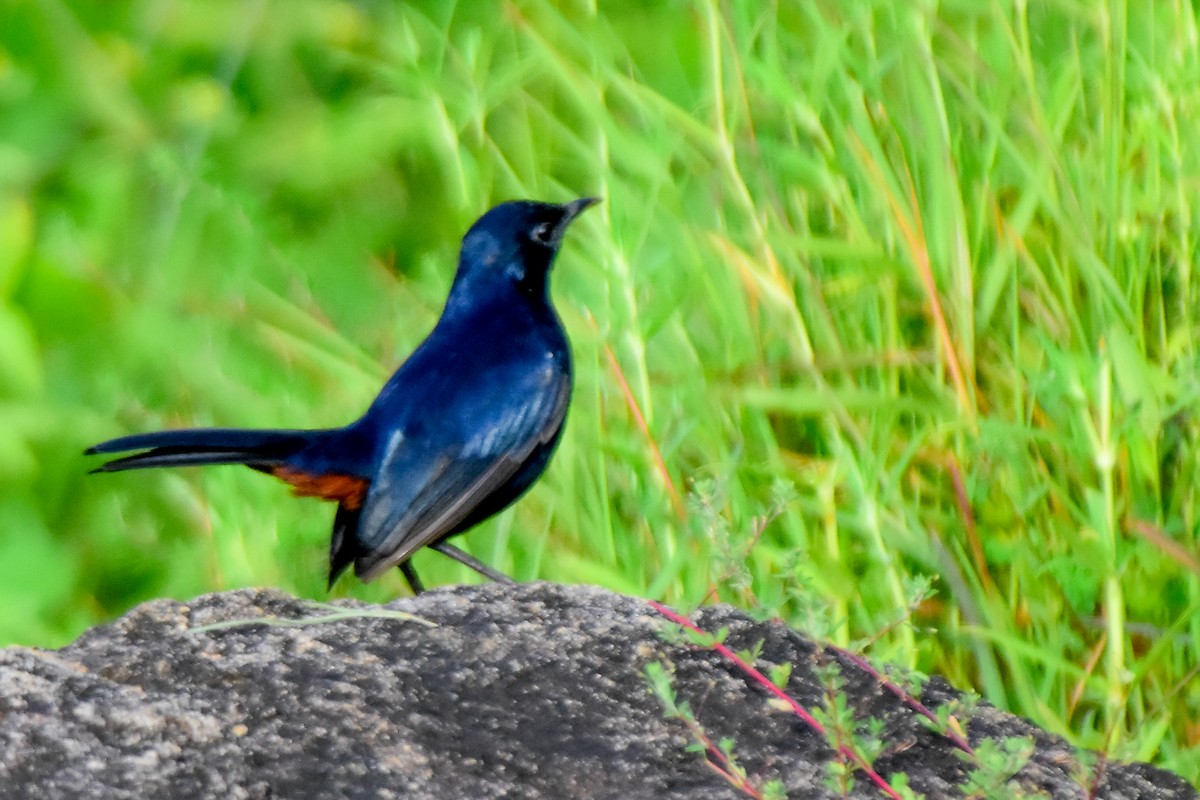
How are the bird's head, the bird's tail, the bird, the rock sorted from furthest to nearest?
1. the bird's head
2. the bird
3. the bird's tail
4. the rock

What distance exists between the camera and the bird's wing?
2801mm

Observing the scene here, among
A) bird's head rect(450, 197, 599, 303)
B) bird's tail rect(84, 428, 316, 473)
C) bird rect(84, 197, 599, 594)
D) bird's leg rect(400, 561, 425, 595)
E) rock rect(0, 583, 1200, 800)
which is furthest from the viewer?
bird's head rect(450, 197, 599, 303)

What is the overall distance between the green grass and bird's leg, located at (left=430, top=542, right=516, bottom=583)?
0.47 feet

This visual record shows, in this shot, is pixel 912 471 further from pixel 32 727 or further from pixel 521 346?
pixel 32 727

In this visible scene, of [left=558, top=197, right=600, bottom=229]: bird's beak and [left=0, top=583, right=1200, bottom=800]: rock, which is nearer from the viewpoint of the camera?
[left=0, top=583, right=1200, bottom=800]: rock

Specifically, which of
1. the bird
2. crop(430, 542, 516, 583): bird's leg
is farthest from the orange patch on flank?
crop(430, 542, 516, 583): bird's leg

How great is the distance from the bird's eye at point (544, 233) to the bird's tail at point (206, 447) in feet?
2.09

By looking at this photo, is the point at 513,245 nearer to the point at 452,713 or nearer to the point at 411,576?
the point at 411,576

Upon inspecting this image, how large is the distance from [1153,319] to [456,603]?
4.71ft

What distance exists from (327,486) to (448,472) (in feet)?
0.69

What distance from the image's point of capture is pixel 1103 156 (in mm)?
3180

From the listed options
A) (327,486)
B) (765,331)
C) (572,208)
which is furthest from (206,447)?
(765,331)

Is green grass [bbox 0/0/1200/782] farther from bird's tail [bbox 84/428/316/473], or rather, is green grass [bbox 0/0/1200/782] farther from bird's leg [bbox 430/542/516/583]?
bird's tail [bbox 84/428/316/473]

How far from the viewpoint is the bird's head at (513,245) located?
10.5 feet
